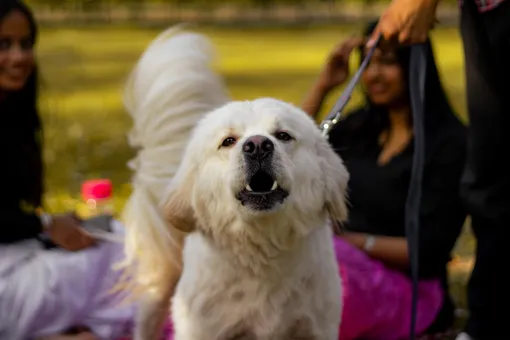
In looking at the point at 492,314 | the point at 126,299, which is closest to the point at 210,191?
the point at 126,299

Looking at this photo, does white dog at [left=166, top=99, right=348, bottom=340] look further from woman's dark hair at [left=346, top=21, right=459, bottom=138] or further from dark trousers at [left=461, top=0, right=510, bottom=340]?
woman's dark hair at [left=346, top=21, right=459, bottom=138]

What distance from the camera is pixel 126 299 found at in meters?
3.66

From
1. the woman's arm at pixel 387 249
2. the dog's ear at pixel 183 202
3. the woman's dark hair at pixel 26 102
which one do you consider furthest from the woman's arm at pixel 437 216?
the woman's dark hair at pixel 26 102

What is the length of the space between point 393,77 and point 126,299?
1530 millimetres

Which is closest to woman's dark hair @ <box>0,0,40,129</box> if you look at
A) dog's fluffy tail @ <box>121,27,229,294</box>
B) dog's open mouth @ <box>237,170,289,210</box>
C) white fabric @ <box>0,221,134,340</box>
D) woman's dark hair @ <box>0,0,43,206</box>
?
woman's dark hair @ <box>0,0,43,206</box>

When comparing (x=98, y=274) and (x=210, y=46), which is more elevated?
(x=210, y=46)

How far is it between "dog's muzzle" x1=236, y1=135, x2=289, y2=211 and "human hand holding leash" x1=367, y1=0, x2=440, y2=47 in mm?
788

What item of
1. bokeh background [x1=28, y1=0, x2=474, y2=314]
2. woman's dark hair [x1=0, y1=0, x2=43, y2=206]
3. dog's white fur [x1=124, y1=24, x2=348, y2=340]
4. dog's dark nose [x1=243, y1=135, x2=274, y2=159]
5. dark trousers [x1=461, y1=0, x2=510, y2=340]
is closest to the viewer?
dog's dark nose [x1=243, y1=135, x2=274, y2=159]

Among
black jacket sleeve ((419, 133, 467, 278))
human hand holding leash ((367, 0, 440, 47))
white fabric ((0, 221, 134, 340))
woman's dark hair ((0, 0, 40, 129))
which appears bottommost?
white fabric ((0, 221, 134, 340))

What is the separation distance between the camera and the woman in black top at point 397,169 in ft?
13.0

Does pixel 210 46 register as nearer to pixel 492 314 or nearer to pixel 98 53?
pixel 492 314

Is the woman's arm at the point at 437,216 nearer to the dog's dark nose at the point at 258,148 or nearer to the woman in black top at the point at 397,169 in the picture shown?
the woman in black top at the point at 397,169

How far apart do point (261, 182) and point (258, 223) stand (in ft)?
0.46

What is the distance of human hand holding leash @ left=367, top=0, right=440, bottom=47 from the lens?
308 centimetres
